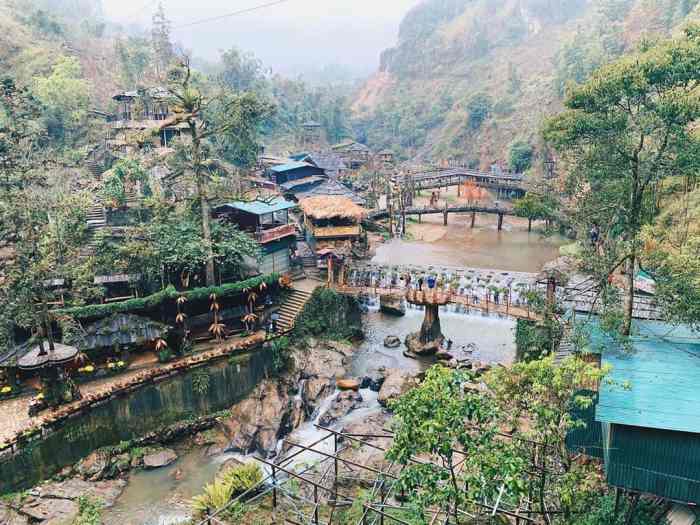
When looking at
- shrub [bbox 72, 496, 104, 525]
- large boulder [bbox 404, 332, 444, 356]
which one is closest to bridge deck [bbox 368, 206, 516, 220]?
large boulder [bbox 404, 332, 444, 356]

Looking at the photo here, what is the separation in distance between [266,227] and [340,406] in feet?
44.7

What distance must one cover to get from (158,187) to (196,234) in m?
11.2

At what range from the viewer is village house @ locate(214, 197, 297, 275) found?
34.9m

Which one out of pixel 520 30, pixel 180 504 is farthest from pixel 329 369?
pixel 520 30

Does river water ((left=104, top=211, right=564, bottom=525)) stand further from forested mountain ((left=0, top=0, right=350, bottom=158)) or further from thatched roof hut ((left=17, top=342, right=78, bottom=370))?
forested mountain ((left=0, top=0, right=350, bottom=158))

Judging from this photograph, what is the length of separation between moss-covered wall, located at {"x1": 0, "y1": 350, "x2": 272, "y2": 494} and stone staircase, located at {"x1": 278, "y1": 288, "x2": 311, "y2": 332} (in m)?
2.59

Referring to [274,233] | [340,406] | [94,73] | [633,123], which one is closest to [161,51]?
[94,73]

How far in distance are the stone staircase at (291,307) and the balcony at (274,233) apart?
3528 millimetres

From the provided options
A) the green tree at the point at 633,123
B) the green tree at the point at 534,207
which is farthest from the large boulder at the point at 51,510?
the green tree at the point at 534,207

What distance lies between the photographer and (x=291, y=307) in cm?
3347

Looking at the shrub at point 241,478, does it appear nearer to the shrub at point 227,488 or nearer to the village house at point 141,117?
the shrub at point 227,488

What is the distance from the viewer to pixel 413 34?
153 metres

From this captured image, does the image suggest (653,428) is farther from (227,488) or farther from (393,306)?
(393,306)

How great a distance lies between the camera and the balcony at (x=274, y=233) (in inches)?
1353
